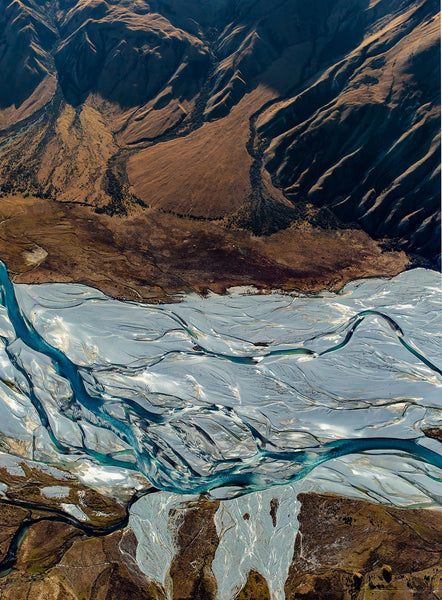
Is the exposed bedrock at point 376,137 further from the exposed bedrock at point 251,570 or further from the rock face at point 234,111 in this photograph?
the exposed bedrock at point 251,570

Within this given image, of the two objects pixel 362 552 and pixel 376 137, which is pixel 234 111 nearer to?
pixel 376 137

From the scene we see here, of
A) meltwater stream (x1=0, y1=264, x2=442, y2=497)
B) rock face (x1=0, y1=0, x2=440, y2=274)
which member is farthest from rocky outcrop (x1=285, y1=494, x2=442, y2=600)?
rock face (x1=0, y1=0, x2=440, y2=274)

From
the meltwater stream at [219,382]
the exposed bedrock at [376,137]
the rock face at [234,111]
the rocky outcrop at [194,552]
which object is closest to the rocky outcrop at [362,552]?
the meltwater stream at [219,382]

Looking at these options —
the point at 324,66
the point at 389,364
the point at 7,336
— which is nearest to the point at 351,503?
the point at 389,364

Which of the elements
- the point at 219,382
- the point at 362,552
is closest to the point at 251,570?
the point at 362,552

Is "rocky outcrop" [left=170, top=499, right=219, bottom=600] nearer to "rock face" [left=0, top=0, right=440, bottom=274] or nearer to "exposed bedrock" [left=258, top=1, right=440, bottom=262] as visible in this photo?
"rock face" [left=0, top=0, right=440, bottom=274]
